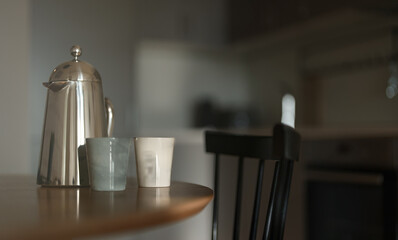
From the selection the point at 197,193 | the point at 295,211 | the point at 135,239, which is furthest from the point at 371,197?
the point at 197,193

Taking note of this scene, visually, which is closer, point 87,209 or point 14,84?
point 87,209

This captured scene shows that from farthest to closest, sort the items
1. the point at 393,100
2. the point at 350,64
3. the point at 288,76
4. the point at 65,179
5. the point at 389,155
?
1. the point at 288,76
2. the point at 350,64
3. the point at 393,100
4. the point at 389,155
5. the point at 65,179

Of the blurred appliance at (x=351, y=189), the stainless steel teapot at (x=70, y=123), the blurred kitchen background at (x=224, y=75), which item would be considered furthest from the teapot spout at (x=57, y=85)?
the blurred appliance at (x=351, y=189)

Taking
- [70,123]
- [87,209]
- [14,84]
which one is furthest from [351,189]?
[87,209]

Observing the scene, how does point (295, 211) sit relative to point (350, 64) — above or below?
below

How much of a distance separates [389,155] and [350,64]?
105 cm

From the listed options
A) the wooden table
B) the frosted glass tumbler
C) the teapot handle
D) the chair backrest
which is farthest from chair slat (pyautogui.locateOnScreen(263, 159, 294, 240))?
the teapot handle

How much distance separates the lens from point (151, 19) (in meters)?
3.90

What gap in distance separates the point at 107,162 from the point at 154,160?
3.6 inches

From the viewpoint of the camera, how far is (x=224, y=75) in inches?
172

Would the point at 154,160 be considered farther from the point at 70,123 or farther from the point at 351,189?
the point at 351,189

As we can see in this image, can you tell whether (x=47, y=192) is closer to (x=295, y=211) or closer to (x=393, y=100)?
(x=295, y=211)

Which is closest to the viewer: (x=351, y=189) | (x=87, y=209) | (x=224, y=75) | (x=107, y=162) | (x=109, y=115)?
(x=87, y=209)

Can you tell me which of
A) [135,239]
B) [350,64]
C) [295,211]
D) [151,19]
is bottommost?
[135,239]
